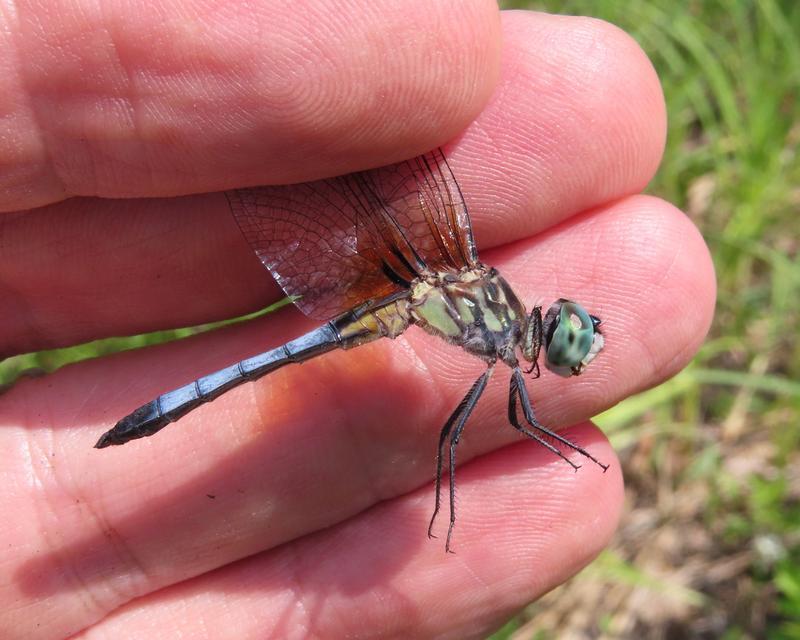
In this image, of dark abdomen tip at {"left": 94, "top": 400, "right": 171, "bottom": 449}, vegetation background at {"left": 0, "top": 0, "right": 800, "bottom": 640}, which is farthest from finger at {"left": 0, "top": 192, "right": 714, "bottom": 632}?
vegetation background at {"left": 0, "top": 0, "right": 800, "bottom": 640}

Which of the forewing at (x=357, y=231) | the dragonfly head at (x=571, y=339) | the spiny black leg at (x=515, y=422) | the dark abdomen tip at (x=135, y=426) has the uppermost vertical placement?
the forewing at (x=357, y=231)

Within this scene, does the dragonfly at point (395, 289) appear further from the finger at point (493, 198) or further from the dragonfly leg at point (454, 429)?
the finger at point (493, 198)

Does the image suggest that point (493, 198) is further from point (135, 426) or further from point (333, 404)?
point (135, 426)

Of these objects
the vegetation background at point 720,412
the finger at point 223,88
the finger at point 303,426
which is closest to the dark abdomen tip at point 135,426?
the finger at point 303,426

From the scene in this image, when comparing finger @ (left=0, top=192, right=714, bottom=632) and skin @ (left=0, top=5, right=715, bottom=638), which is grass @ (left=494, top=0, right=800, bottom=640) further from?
finger @ (left=0, top=192, right=714, bottom=632)

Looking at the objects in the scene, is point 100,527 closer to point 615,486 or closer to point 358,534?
point 358,534

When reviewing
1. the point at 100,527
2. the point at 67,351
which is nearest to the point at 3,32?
the point at 100,527

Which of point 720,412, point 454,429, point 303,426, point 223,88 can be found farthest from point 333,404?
point 720,412
